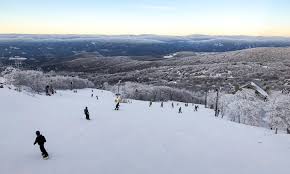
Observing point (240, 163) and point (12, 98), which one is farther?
point (12, 98)

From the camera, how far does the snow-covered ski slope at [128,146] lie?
17.7 metres

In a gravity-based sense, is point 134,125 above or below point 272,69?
above

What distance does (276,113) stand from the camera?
53.9 m

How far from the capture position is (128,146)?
21.8m

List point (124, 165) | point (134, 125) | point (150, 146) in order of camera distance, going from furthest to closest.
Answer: point (134, 125)
point (150, 146)
point (124, 165)

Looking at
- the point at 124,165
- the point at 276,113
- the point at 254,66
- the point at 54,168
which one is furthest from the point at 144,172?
the point at 254,66

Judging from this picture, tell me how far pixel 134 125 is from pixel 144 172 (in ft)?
38.5

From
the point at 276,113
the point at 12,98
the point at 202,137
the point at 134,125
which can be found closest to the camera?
the point at 202,137

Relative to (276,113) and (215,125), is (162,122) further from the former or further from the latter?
(276,113)

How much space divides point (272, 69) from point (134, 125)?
160 meters

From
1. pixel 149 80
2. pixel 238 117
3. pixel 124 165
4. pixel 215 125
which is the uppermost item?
pixel 124 165

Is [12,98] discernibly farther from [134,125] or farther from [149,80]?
[149,80]

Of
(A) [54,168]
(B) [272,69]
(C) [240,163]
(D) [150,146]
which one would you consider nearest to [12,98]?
(D) [150,146]

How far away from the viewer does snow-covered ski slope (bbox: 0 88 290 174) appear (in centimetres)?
1773
